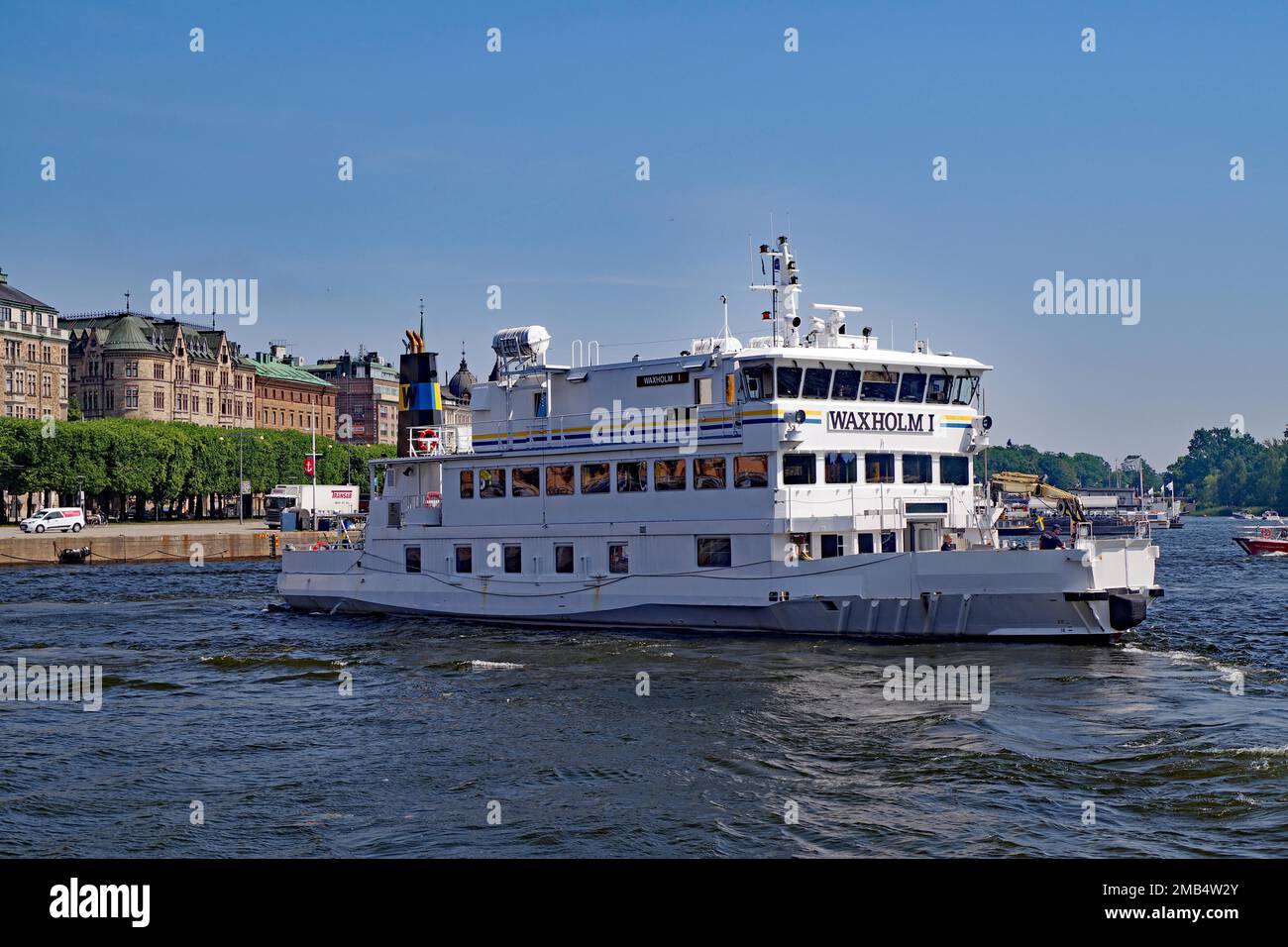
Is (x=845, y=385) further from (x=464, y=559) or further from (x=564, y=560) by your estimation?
(x=464, y=559)

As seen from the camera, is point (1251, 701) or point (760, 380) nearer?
point (1251, 701)

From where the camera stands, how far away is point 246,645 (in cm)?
3550

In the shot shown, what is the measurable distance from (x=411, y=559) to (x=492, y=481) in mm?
4260

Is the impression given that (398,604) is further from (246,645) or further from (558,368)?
(558,368)

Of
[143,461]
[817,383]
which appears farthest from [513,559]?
[143,461]

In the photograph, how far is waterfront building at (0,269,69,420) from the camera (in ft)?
403

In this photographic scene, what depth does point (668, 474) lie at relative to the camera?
114 ft

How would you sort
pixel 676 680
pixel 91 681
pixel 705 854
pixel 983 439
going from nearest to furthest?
pixel 705 854, pixel 676 680, pixel 91 681, pixel 983 439

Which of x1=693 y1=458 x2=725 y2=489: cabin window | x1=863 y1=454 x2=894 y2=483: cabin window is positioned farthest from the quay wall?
x1=863 y1=454 x2=894 y2=483: cabin window

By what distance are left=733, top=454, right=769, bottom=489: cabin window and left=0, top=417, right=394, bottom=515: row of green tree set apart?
277ft

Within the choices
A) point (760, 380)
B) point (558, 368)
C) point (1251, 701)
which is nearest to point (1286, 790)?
point (1251, 701)

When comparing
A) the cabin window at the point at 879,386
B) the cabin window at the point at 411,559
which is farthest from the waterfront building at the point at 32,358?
the cabin window at the point at 879,386

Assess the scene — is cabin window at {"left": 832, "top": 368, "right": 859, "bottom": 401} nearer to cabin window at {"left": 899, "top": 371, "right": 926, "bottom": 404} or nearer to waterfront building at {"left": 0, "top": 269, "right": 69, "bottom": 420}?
cabin window at {"left": 899, "top": 371, "right": 926, "bottom": 404}

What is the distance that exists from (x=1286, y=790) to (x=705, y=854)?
8203mm
